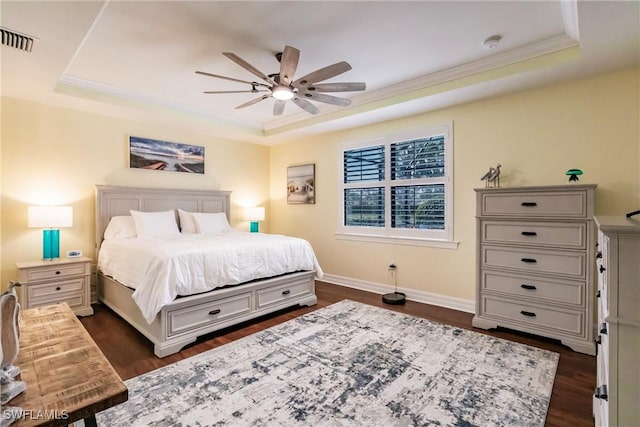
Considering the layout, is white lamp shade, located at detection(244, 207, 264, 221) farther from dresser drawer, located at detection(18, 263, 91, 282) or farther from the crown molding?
dresser drawer, located at detection(18, 263, 91, 282)

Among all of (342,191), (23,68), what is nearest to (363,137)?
(342,191)

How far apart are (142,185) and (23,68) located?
190 cm

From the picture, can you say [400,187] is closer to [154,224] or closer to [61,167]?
[154,224]

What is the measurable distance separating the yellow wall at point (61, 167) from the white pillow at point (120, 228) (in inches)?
12.2

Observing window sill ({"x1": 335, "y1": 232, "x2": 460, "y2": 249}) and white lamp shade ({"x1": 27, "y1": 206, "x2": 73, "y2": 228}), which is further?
window sill ({"x1": 335, "y1": 232, "x2": 460, "y2": 249})

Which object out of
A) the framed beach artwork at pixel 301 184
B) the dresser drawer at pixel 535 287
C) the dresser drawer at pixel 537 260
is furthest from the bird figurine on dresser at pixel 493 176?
the framed beach artwork at pixel 301 184

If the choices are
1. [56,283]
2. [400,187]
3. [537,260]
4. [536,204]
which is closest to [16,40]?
[56,283]

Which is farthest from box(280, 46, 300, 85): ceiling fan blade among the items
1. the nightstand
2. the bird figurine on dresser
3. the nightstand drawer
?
the nightstand drawer

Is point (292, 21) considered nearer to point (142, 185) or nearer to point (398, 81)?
point (398, 81)

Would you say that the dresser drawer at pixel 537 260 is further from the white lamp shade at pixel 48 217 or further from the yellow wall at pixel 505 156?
the white lamp shade at pixel 48 217

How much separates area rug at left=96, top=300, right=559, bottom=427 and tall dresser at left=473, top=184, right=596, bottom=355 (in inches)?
A: 11.7

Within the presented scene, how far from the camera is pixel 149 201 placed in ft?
14.3

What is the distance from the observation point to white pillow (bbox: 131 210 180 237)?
3.87m

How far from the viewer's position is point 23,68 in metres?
2.68
